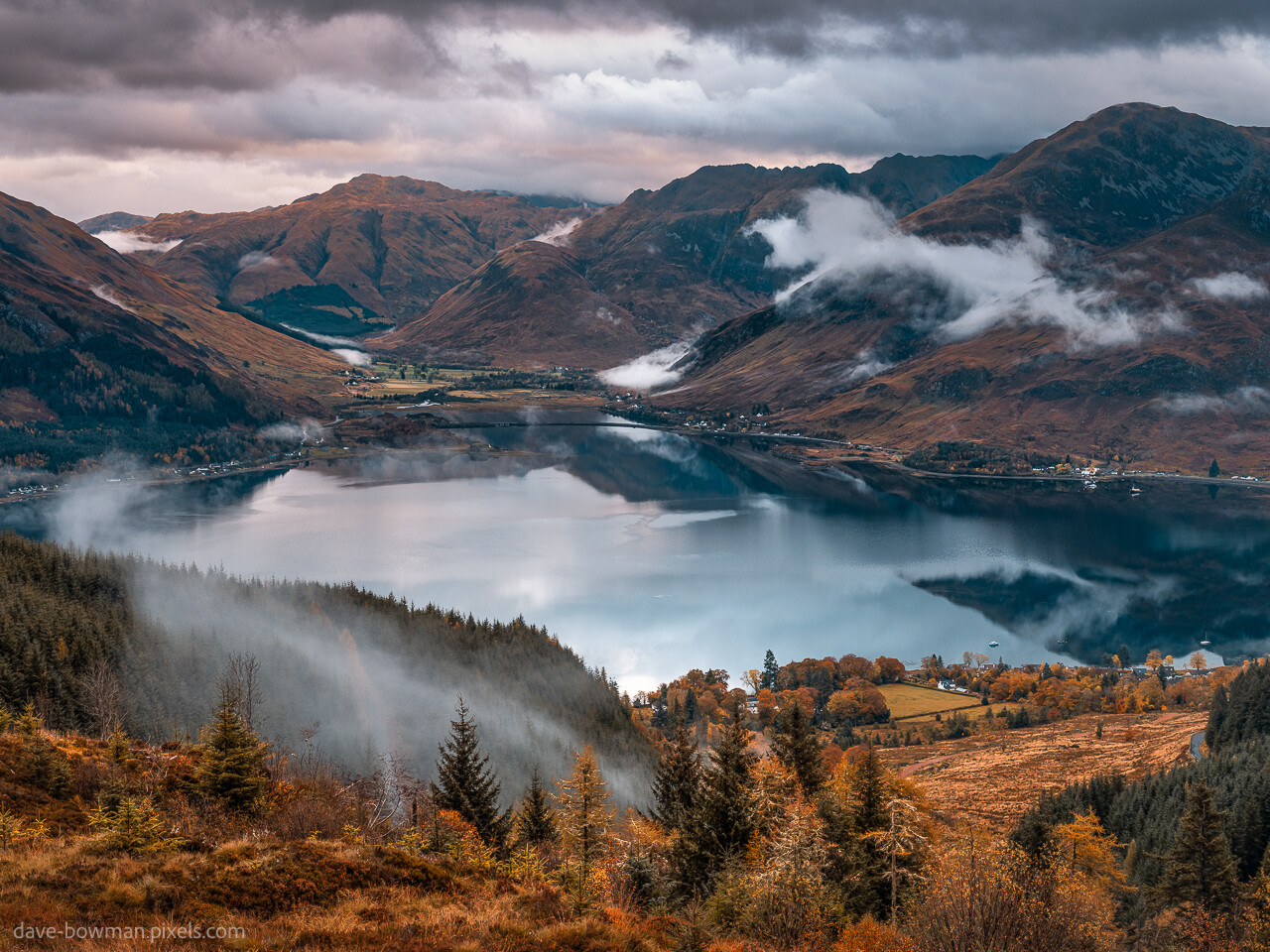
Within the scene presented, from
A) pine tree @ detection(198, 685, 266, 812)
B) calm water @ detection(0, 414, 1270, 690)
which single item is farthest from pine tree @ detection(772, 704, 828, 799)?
calm water @ detection(0, 414, 1270, 690)

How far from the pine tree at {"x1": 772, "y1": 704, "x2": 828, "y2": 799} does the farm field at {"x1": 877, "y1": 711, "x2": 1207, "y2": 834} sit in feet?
84.5

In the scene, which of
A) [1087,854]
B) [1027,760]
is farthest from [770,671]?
[1087,854]

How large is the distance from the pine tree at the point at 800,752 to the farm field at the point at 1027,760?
25.8 meters

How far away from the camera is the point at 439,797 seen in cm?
3712

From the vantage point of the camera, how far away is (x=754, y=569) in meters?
153

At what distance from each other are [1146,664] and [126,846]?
132432 mm

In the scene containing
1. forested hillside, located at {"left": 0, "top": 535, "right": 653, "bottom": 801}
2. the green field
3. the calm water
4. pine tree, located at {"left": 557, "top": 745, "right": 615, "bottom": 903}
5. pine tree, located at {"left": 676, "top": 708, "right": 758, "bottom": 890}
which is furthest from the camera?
the calm water

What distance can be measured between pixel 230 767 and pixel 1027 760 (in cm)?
8191

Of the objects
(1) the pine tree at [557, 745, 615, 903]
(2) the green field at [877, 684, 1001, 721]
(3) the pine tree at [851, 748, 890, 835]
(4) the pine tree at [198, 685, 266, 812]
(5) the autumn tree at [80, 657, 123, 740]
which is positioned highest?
(4) the pine tree at [198, 685, 266, 812]

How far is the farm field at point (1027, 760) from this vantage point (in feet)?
236

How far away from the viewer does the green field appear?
10940 centimetres

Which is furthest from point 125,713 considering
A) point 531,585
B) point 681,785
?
point 531,585

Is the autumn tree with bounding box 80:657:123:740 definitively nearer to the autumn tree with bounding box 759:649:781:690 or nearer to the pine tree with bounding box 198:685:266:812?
the pine tree with bounding box 198:685:266:812

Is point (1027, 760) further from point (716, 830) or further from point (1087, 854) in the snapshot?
point (716, 830)
